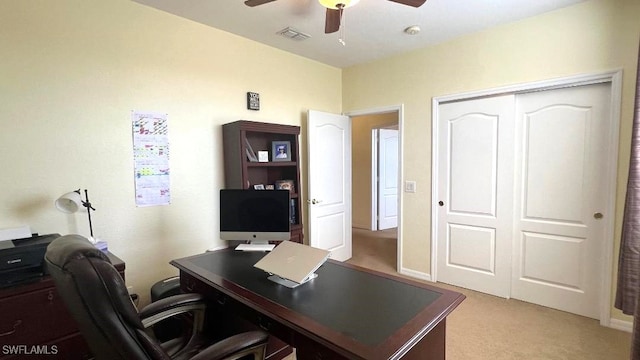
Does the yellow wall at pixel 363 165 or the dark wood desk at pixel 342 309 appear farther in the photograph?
the yellow wall at pixel 363 165

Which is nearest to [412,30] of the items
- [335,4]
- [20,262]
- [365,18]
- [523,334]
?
Answer: [365,18]

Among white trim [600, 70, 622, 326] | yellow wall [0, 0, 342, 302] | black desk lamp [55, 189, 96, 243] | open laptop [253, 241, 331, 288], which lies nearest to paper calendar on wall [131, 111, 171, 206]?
yellow wall [0, 0, 342, 302]

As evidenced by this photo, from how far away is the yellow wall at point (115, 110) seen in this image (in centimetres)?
198

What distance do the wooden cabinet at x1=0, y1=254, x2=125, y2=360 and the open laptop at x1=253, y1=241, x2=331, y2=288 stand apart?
1003 millimetres

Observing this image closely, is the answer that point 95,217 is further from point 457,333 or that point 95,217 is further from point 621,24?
→ point 621,24

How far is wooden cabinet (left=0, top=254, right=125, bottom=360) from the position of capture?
60.8 inches

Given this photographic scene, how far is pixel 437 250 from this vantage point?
3432 mm

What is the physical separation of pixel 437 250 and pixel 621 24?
2451 mm

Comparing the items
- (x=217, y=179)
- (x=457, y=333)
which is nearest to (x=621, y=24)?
(x=457, y=333)

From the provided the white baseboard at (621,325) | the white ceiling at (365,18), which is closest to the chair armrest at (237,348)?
the white ceiling at (365,18)

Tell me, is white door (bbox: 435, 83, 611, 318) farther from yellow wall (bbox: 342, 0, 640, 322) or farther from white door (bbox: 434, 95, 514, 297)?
yellow wall (bbox: 342, 0, 640, 322)

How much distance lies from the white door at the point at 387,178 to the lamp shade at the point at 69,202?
16.4 ft

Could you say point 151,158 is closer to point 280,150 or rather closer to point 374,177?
point 280,150

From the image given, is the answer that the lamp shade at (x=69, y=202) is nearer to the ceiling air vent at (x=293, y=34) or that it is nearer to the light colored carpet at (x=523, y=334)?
the light colored carpet at (x=523, y=334)
